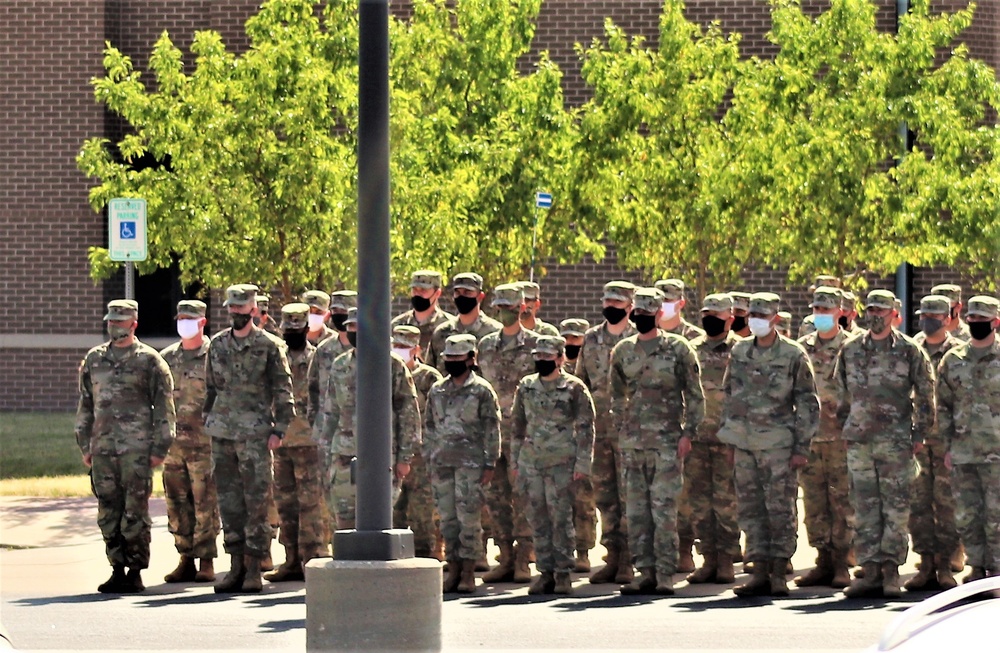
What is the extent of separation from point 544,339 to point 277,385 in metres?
2.08

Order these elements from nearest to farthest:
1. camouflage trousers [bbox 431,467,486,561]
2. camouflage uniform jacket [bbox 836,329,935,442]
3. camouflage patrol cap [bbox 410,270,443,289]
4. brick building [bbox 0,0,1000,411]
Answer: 1. camouflage uniform jacket [bbox 836,329,935,442]
2. camouflage trousers [bbox 431,467,486,561]
3. camouflage patrol cap [bbox 410,270,443,289]
4. brick building [bbox 0,0,1000,411]

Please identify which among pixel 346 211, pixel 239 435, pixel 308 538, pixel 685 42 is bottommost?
pixel 308 538

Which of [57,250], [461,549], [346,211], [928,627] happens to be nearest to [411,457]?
[461,549]

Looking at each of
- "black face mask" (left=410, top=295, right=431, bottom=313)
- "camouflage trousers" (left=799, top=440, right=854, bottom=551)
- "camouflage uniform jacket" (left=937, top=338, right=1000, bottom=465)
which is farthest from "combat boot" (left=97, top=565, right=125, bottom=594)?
"camouflage uniform jacket" (left=937, top=338, right=1000, bottom=465)

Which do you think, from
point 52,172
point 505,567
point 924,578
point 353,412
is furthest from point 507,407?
point 52,172

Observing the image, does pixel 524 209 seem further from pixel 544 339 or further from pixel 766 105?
pixel 544 339

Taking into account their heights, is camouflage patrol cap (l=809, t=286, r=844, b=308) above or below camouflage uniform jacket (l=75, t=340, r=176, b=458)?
above

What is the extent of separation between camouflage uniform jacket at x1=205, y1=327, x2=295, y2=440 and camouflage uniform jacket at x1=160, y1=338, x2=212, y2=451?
23.3 inches

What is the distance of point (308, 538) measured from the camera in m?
14.6

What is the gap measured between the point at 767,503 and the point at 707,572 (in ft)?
3.32

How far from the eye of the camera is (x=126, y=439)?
14.0 meters

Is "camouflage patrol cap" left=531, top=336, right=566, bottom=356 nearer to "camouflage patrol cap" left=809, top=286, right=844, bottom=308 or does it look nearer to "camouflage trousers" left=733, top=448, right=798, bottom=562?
"camouflage trousers" left=733, top=448, right=798, bottom=562

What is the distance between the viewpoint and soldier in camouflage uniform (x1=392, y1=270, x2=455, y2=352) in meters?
15.3

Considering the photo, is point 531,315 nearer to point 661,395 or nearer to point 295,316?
point 295,316
